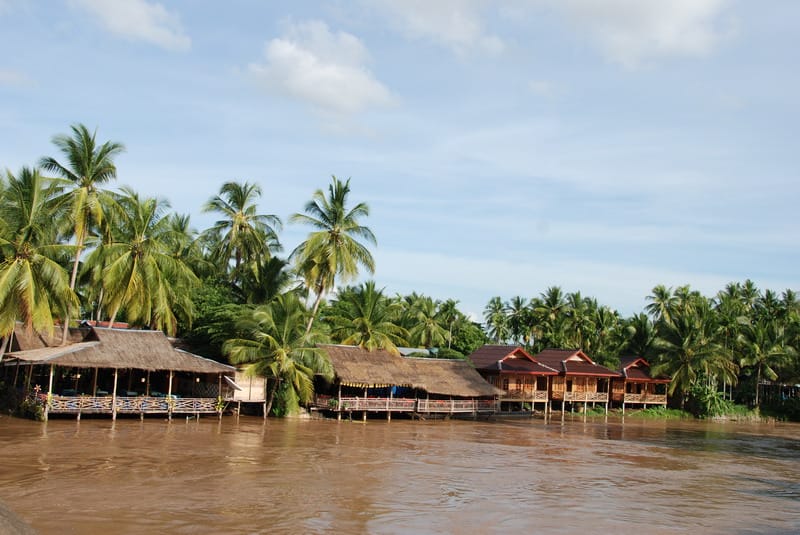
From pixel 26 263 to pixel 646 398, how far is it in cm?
3648

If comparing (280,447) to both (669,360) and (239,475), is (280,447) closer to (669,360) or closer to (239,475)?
(239,475)

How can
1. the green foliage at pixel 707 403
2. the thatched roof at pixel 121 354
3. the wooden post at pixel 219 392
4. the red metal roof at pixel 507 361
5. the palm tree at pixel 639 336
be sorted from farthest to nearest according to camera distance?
the palm tree at pixel 639 336, the green foliage at pixel 707 403, the red metal roof at pixel 507 361, the wooden post at pixel 219 392, the thatched roof at pixel 121 354

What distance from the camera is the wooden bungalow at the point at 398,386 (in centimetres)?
2994

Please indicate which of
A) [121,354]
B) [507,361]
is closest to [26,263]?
[121,354]

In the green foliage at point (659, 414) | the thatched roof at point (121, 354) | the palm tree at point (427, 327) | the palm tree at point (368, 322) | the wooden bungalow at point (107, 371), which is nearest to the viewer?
the thatched roof at point (121, 354)

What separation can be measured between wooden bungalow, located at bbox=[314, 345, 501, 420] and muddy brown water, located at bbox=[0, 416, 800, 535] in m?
3.07

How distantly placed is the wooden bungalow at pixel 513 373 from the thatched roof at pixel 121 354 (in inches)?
653

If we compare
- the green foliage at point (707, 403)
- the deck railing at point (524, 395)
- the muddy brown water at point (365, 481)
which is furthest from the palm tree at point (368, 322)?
the green foliage at point (707, 403)

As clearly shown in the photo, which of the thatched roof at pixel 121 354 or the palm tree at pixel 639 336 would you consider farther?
the palm tree at pixel 639 336

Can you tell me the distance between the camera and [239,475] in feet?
52.0

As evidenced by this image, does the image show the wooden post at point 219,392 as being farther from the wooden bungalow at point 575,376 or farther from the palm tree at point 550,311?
the palm tree at point 550,311

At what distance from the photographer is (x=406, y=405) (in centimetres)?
3192

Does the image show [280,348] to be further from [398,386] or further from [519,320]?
[519,320]

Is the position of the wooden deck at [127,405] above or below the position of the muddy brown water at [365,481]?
above
